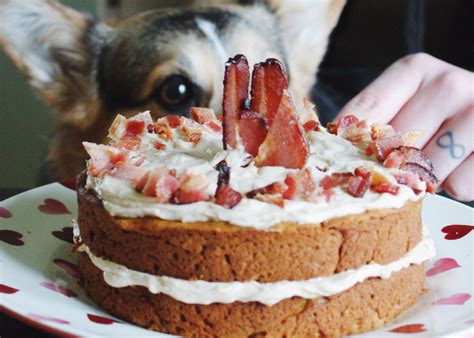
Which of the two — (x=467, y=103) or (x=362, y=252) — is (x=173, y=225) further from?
(x=467, y=103)

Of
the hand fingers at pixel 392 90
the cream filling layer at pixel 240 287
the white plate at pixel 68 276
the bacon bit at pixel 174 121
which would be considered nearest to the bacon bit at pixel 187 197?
the cream filling layer at pixel 240 287

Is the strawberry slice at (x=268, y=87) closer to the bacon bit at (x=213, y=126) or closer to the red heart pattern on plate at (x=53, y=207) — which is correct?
the bacon bit at (x=213, y=126)

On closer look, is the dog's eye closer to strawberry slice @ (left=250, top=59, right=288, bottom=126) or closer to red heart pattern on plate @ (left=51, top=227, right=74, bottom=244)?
red heart pattern on plate @ (left=51, top=227, right=74, bottom=244)

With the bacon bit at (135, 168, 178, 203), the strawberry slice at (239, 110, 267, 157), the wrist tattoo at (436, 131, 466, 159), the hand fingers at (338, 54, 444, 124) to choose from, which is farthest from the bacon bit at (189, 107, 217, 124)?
the wrist tattoo at (436, 131, 466, 159)

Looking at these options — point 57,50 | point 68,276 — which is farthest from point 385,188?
point 57,50

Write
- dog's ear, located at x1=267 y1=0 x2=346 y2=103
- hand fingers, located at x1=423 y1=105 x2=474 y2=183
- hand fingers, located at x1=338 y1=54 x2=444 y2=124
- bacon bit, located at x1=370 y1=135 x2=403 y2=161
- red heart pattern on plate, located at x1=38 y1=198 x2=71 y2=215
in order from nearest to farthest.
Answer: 1. bacon bit, located at x1=370 y1=135 x2=403 y2=161
2. red heart pattern on plate, located at x1=38 y1=198 x2=71 y2=215
3. hand fingers, located at x1=423 y1=105 x2=474 y2=183
4. hand fingers, located at x1=338 y1=54 x2=444 y2=124
5. dog's ear, located at x1=267 y1=0 x2=346 y2=103

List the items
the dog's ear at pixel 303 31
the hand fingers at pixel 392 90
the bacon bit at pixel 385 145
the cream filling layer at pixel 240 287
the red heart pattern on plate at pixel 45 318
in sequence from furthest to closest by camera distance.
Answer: the dog's ear at pixel 303 31
the hand fingers at pixel 392 90
the bacon bit at pixel 385 145
the cream filling layer at pixel 240 287
the red heart pattern on plate at pixel 45 318

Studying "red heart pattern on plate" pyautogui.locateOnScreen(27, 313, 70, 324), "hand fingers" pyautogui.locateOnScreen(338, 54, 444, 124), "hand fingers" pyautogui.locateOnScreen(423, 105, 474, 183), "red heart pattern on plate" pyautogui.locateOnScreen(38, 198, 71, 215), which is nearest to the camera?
"red heart pattern on plate" pyautogui.locateOnScreen(27, 313, 70, 324)

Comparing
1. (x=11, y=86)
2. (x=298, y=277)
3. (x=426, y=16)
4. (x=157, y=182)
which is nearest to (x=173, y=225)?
(x=157, y=182)
